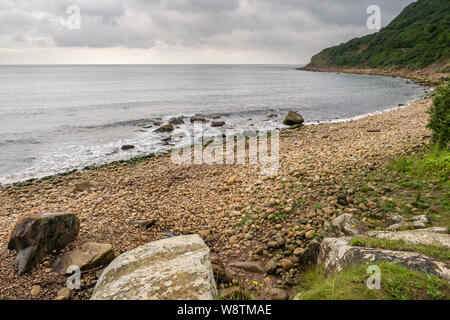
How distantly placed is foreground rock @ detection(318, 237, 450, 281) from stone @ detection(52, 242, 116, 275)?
584cm

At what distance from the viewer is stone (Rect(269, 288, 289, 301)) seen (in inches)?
225

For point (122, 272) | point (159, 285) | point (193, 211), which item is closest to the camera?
point (159, 285)

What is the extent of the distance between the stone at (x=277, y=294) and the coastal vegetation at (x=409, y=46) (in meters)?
93.6

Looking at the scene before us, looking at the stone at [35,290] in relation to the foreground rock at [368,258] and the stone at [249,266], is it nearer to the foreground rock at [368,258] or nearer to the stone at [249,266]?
the stone at [249,266]

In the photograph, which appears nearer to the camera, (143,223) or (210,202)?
(143,223)

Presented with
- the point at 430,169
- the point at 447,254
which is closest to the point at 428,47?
the point at 430,169

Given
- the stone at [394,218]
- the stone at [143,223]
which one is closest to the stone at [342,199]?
the stone at [394,218]

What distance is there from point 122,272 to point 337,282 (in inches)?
164

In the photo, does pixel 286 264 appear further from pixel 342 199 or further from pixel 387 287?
pixel 342 199

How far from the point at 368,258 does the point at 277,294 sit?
85.6 inches

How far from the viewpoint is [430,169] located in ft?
31.2

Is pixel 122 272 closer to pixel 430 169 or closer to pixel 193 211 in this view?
pixel 193 211

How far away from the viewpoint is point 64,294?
21.4 feet

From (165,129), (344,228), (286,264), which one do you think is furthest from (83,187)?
(165,129)
